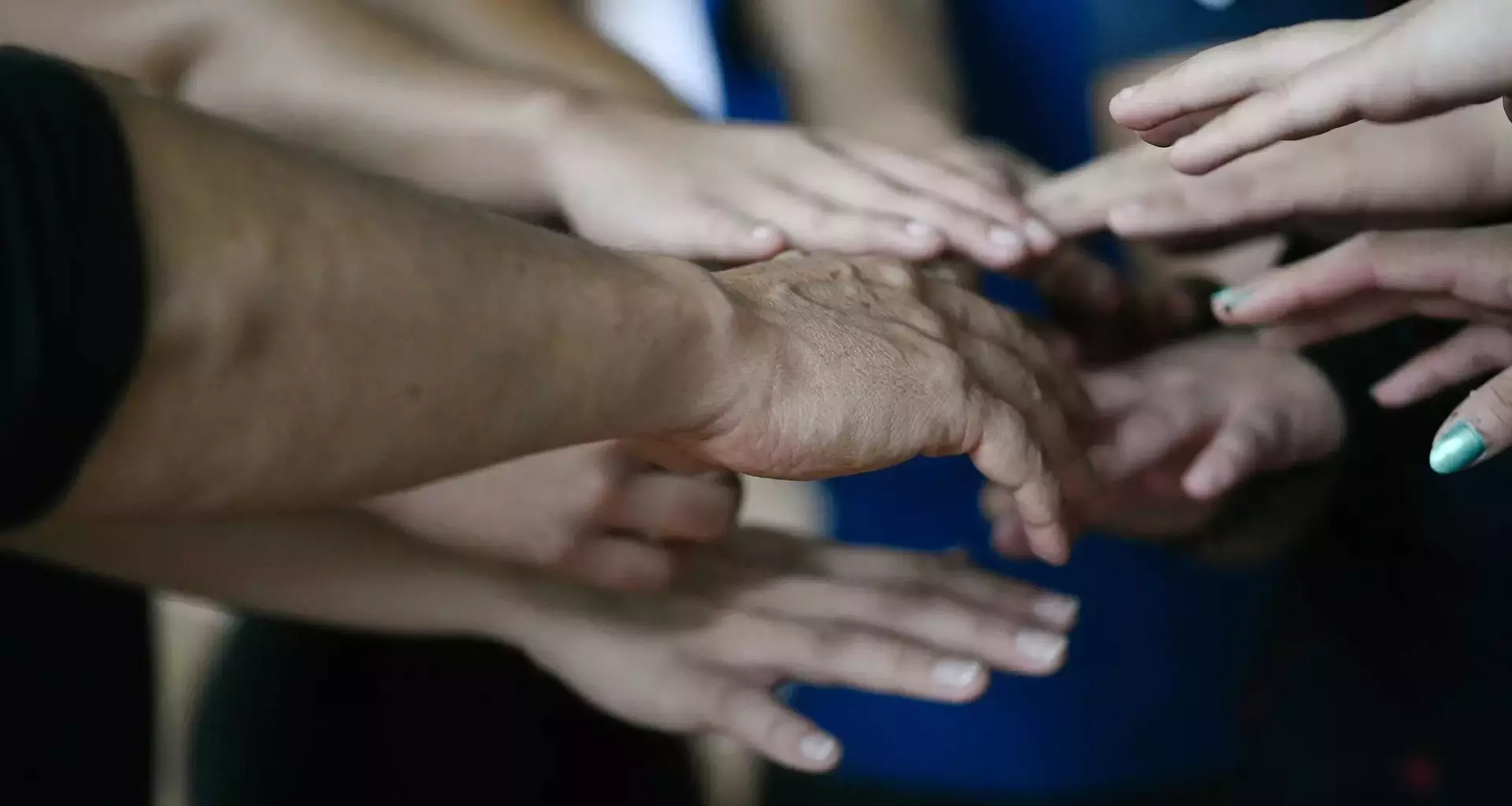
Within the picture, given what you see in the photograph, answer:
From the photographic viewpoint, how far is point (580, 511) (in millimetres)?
570

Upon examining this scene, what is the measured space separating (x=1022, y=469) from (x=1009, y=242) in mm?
145

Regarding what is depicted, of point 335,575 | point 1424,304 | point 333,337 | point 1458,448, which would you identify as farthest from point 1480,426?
point 335,575

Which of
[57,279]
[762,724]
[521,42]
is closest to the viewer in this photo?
[57,279]

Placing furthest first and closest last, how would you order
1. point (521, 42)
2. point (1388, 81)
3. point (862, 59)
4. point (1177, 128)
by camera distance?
point (862, 59) → point (521, 42) → point (1177, 128) → point (1388, 81)

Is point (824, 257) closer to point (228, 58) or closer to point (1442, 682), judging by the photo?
point (228, 58)

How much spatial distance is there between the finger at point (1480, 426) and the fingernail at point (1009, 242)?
216mm

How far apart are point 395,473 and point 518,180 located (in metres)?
0.35

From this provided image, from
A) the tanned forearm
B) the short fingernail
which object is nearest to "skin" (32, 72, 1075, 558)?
the tanned forearm

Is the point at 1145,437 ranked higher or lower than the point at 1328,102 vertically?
lower

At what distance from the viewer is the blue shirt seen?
32.5 inches

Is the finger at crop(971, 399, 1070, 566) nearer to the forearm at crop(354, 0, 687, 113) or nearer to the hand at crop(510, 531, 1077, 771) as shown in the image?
the hand at crop(510, 531, 1077, 771)

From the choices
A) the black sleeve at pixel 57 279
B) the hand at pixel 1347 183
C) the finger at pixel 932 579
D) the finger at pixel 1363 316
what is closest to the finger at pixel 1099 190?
the hand at pixel 1347 183

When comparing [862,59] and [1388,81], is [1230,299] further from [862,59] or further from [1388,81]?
[862,59]

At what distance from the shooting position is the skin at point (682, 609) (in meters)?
0.61
